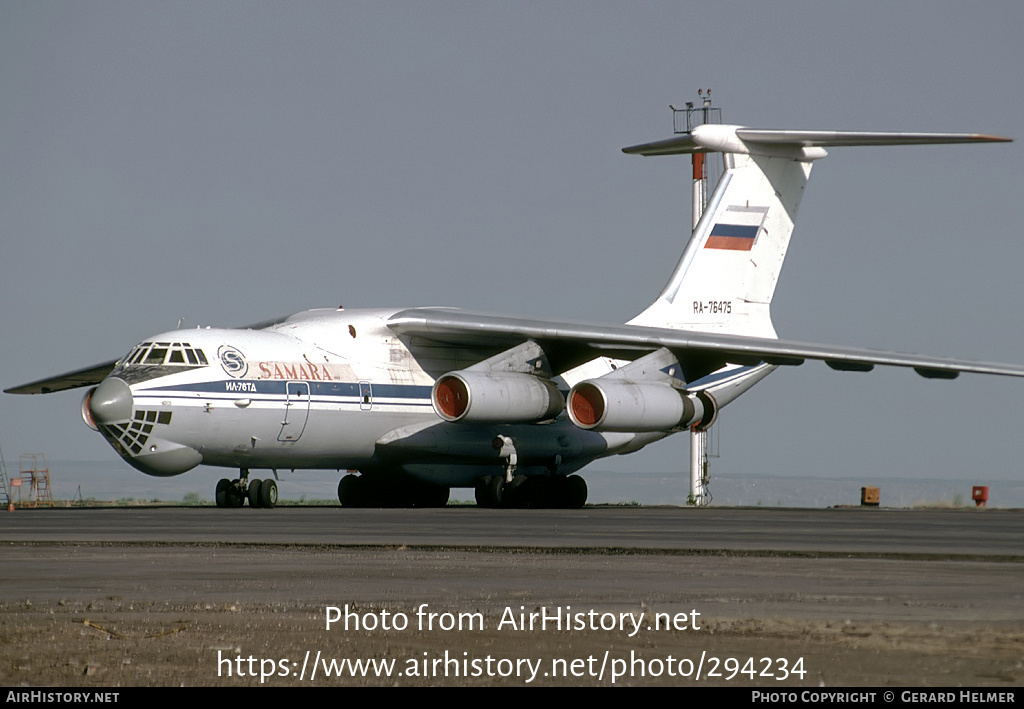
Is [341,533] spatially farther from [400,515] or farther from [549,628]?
[549,628]

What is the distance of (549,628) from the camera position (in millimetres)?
6785

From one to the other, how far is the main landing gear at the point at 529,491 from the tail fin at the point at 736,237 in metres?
3.64

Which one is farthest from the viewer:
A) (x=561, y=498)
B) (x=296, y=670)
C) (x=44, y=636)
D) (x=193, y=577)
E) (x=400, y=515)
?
(x=561, y=498)

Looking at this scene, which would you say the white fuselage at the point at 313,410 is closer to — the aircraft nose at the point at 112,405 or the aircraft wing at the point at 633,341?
the aircraft nose at the point at 112,405

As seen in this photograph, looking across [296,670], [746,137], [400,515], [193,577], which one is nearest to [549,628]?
[296,670]

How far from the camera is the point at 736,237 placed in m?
28.2

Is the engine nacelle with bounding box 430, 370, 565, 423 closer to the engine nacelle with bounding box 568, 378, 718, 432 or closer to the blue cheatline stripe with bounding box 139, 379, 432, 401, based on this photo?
the engine nacelle with bounding box 568, 378, 718, 432

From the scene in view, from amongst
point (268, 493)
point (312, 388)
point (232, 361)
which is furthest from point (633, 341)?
point (232, 361)

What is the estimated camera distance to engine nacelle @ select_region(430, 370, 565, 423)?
22.6 meters

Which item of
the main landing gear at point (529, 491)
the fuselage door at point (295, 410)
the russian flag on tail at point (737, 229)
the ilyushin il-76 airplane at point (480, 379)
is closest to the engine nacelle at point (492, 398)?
the ilyushin il-76 airplane at point (480, 379)

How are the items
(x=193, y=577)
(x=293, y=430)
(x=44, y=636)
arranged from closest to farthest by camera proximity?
1. (x=44, y=636)
2. (x=193, y=577)
3. (x=293, y=430)

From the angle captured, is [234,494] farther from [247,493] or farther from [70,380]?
[70,380]

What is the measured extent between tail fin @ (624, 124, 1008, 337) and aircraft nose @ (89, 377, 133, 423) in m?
10.3
